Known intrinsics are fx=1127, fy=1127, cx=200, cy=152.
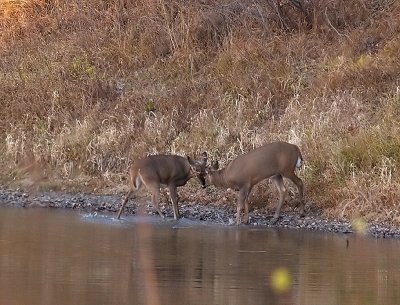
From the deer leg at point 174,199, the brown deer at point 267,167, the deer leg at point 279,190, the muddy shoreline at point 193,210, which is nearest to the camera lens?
the muddy shoreline at point 193,210

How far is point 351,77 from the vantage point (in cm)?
2158

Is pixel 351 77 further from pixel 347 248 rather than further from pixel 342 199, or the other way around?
pixel 347 248

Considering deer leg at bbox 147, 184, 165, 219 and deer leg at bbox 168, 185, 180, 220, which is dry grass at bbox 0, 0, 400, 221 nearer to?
deer leg at bbox 168, 185, 180, 220

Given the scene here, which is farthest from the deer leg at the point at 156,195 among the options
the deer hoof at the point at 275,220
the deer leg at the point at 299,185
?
the deer leg at the point at 299,185

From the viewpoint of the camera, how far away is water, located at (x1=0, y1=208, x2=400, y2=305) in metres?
11.2

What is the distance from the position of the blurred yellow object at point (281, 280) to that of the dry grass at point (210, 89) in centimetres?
419

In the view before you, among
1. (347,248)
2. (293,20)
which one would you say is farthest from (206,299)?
(293,20)

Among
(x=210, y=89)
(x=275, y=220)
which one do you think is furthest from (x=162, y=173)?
(x=210, y=89)

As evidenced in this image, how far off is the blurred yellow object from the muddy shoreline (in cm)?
342

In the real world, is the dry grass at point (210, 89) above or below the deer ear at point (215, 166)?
above

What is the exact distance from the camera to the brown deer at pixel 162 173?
17.8 m

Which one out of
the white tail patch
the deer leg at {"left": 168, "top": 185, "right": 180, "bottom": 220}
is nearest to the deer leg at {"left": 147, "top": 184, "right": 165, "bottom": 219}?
the deer leg at {"left": 168, "top": 185, "right": 180, "bottom": 220}

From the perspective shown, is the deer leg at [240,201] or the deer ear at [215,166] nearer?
the deer leg at [240,201]

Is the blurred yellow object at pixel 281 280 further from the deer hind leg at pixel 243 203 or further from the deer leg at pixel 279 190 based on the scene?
the deer leg at pixel 279 190
